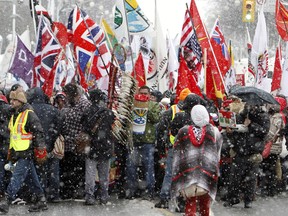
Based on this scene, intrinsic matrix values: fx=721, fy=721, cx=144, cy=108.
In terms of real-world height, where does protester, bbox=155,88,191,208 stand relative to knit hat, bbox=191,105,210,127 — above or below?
below

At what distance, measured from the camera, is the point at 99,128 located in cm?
1103

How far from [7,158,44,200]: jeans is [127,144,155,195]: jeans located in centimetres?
184

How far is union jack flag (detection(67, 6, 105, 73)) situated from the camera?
13.7 m

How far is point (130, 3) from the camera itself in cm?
1436

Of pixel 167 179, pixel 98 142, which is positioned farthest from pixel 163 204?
pixel 98 142

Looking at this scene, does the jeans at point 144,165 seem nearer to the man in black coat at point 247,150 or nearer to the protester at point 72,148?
the protester at point 72,148

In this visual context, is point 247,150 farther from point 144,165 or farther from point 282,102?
point 282,102

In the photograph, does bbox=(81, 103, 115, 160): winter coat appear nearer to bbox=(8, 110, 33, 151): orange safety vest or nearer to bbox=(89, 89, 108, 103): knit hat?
bbox=(89, 89, 108, 103): knit hat

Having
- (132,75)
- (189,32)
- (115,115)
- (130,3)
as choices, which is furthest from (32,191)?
(130,3)

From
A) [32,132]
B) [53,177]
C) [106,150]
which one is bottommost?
[53,177]

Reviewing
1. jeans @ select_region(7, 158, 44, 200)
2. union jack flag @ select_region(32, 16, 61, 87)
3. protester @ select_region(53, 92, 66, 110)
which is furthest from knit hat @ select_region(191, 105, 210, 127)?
union jack flag @ select_region(32, 16, 61, 87)

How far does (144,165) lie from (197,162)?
12.1 ft

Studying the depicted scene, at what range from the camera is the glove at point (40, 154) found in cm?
1004

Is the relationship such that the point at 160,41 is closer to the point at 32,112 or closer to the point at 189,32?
the point at 189,32
